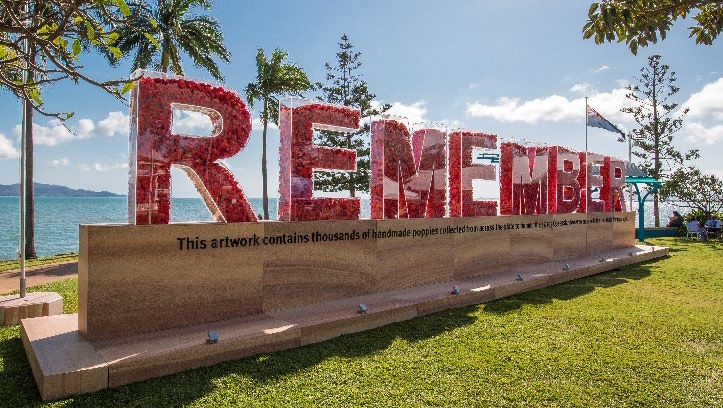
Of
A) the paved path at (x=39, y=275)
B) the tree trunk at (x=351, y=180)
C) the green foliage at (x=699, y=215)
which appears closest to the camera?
the paved path at (x=39, y=275)

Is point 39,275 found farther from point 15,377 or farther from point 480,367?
point 480,367

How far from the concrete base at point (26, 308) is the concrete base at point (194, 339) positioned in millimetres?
803

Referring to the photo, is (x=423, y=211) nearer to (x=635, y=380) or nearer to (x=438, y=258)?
(x=438, y=258)

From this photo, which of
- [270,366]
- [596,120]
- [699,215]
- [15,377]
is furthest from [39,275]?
[699,215]

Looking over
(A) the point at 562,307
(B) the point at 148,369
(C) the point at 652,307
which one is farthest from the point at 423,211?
(B) the point at 148,369

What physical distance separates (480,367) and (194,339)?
3599 millimetres

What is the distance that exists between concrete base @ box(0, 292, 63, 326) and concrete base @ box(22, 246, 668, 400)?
803mm

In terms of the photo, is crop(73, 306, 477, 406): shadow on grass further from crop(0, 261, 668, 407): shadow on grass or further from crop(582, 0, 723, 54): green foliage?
crop(582, 0, 723, 54): green foliage

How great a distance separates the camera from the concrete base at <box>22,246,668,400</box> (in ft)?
15.2

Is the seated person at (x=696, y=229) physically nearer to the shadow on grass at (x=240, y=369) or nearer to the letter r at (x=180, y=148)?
A: the shadow on grass at (x=240, y=369)

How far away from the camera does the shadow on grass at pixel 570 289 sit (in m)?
8.58

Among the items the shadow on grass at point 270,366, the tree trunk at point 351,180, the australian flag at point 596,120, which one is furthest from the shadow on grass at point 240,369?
the tree trunk at point 351,180

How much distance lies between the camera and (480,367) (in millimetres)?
5402

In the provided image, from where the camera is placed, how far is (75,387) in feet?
14.7
